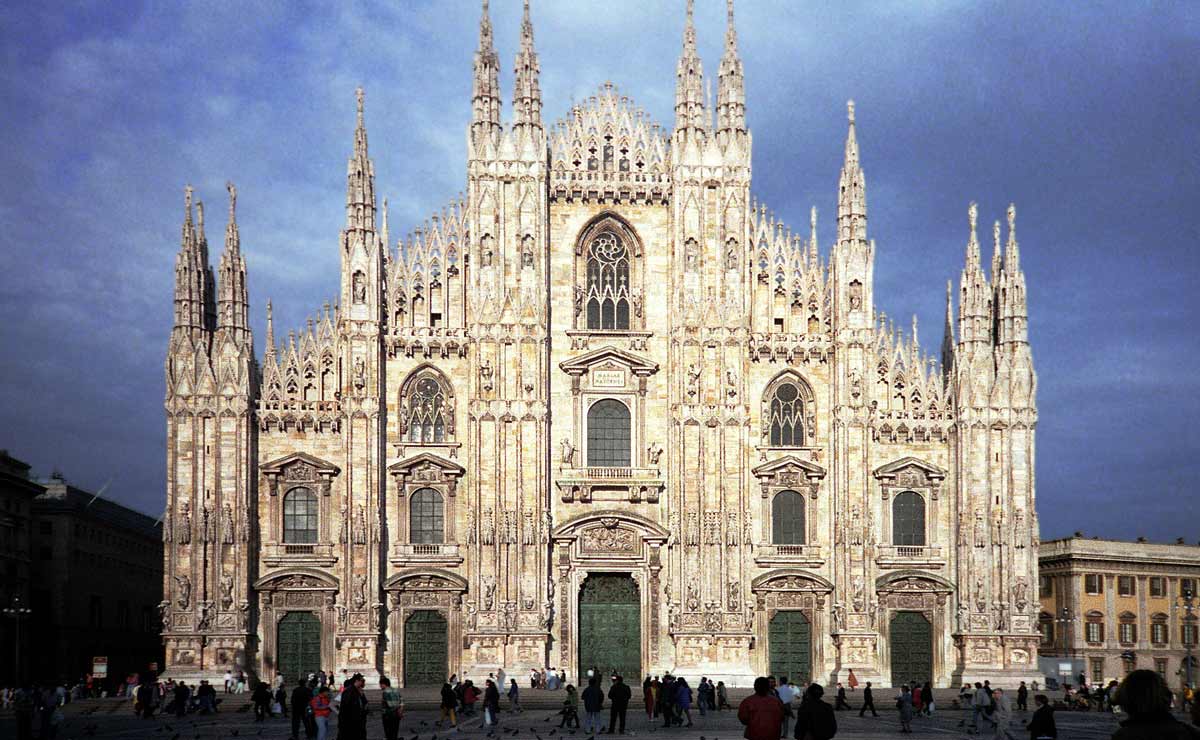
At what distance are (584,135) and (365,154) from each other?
8437 mm

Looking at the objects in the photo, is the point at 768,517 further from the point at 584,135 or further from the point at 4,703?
the point at 4,703

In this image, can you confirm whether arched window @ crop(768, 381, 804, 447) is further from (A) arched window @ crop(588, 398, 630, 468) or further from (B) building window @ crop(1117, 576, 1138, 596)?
(B) building window @ crop(1117, 576, 1138, 596)

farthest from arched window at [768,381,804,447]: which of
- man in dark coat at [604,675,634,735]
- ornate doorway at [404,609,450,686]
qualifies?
man in dark coat at [604,675,634,735]

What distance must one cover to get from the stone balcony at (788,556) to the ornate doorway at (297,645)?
16586 millimetres

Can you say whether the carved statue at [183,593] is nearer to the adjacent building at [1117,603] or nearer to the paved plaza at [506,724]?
the paved plaza at [506,724]

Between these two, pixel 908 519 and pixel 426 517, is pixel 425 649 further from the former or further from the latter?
pixel 908 519

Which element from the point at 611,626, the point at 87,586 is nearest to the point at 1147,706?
the point at 611,626

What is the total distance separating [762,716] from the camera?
16.5 m

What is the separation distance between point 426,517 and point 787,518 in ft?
44.6

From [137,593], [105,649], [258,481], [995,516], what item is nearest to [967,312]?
[995,516]

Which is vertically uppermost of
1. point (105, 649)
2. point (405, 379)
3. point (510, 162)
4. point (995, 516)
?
point (510, 162)

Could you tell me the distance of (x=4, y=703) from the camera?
2202 inches

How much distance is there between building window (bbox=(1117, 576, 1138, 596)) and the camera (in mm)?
85938

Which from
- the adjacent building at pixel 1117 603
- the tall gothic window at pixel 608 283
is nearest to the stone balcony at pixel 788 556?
the tall gothic window at pixel 608 283
